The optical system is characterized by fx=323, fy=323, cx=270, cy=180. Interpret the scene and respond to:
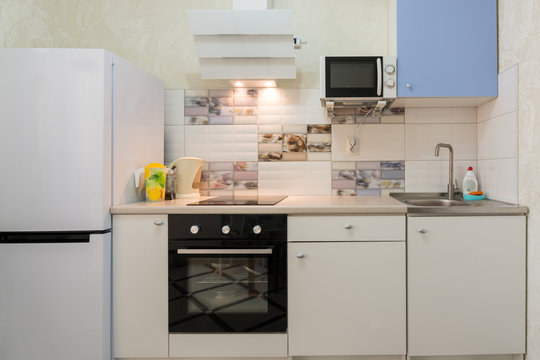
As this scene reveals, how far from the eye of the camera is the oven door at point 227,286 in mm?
1614

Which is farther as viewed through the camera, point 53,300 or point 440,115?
point 440,115

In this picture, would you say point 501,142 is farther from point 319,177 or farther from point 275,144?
point 275,144

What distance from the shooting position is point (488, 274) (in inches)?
63.3

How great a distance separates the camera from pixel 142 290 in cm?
163

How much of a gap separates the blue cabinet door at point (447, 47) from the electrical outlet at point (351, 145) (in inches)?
18.4

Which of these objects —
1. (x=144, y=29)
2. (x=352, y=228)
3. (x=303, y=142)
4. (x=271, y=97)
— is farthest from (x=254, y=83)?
(x=352, y=228)

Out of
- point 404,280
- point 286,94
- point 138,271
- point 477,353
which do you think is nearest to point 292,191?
point 286,94

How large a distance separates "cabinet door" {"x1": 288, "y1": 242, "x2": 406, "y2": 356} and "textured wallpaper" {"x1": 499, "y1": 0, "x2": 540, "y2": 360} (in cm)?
62

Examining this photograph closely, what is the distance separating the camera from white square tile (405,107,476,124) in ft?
7.08

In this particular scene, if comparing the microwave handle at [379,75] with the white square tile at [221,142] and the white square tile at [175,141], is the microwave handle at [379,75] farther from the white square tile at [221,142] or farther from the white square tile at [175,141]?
the white square tile at [175,141]

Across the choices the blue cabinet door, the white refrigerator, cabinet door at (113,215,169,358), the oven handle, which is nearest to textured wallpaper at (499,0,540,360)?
the blue cabinet door

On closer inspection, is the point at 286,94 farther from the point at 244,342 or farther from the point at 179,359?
the point at 179,359

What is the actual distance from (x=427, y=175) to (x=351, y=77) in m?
0.87

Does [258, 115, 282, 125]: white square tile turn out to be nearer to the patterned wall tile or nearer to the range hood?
the patterned wall tile
